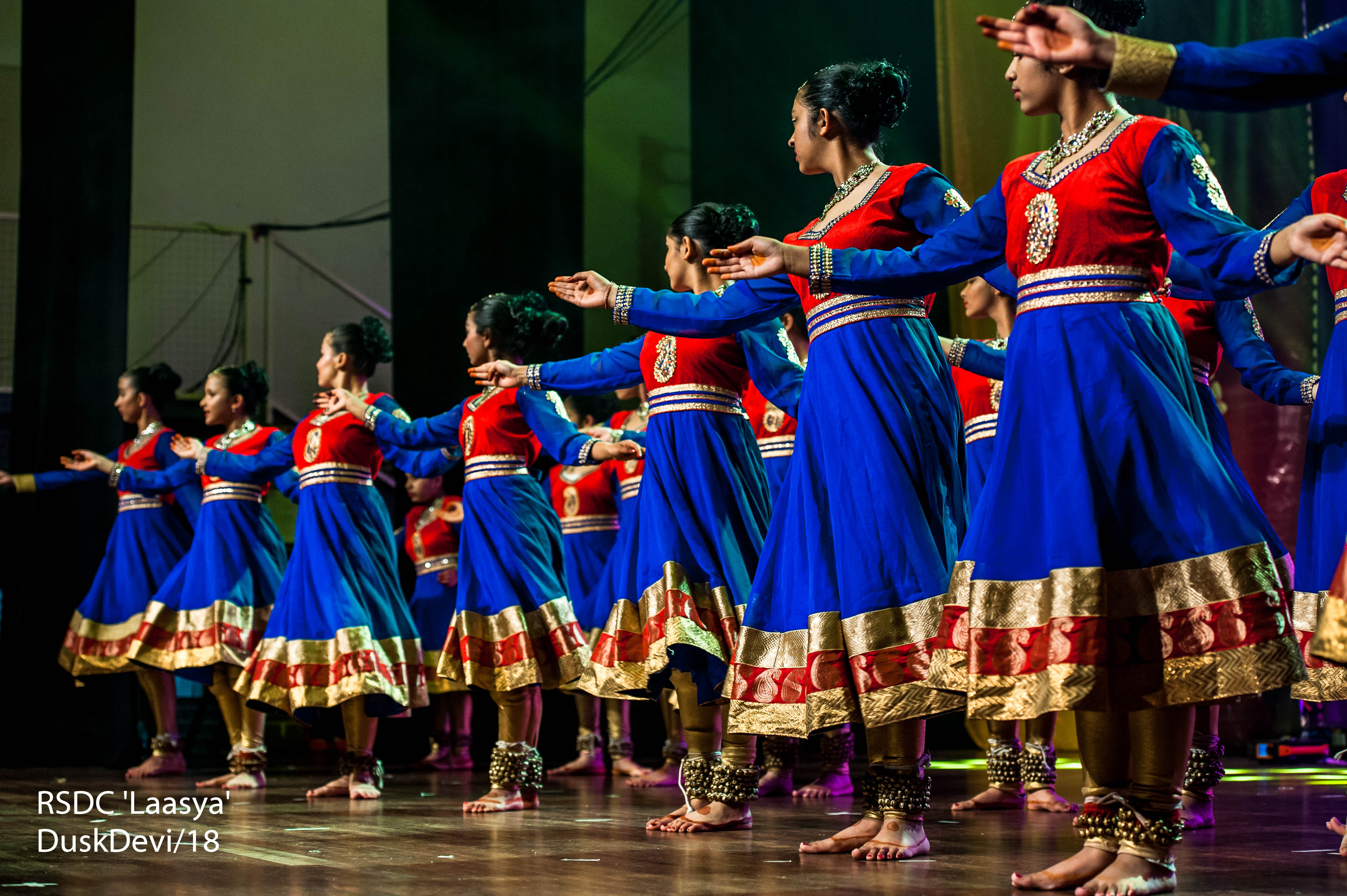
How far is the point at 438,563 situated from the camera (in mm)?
5855

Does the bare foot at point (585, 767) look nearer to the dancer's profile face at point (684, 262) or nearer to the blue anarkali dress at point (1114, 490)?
the dancer's profile face at point (684, 262)

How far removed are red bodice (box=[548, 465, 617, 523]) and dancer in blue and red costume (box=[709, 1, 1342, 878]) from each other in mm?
3725

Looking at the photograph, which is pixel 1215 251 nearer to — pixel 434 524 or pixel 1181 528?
pixel 1181 528

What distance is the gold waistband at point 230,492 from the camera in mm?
5027

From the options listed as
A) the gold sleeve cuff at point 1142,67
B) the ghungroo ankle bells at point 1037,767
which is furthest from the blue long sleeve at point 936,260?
the ghungroo ankle bells at point 1037,767

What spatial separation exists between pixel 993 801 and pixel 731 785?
0.82 meters

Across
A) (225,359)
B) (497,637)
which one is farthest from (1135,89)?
(225,359)

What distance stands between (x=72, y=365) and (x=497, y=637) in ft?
9.86

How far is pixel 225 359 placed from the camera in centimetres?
777

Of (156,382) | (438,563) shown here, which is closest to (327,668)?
(438,563)

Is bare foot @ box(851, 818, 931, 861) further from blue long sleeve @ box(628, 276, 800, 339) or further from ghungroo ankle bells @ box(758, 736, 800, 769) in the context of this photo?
ghungroo ankle bells @ box(758, 736, 800, 769)

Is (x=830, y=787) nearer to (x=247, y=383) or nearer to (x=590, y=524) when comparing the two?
(x=590, y=524)

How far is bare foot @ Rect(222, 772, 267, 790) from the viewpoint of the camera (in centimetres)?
446

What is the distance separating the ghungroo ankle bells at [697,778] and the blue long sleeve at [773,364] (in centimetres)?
82
